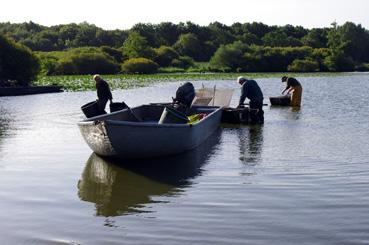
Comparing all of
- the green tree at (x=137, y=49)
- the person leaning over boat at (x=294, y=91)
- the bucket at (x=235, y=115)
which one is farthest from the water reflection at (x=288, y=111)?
the green tree at (x=137, y=49)

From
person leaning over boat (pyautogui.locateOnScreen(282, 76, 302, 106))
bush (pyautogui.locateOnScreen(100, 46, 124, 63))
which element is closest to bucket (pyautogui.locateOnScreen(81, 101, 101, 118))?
person leaning over boat (pyautogui.locateOnScreen(282, 76, 302, 106))

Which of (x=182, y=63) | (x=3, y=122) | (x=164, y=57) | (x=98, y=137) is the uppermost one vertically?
(x=164, y=57)

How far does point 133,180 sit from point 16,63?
142ft

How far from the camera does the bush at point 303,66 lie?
10438cm

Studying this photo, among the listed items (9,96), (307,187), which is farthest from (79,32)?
(307,187)

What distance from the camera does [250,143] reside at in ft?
53.9

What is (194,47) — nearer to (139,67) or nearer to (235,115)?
(139,67)

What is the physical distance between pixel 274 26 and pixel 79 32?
167 feet

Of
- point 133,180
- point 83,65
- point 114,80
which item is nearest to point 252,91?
point 133,180

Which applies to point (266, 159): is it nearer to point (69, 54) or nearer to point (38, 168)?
point (38, 168)

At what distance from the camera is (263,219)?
8.41 m

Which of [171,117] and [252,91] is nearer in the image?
[171,117]

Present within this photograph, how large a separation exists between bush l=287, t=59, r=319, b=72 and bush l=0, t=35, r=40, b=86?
6005 cm

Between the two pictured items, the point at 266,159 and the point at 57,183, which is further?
the point at 266,159
